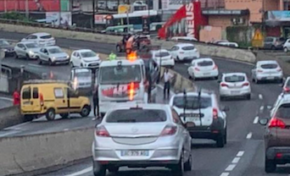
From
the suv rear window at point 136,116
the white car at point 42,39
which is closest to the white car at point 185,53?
the white car at point 42,39

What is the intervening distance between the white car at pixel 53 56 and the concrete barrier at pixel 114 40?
934 cm

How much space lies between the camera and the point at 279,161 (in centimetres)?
1880

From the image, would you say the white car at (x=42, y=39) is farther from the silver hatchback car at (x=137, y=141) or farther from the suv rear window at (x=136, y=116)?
the silver hatchback car at (x=137, y=141)

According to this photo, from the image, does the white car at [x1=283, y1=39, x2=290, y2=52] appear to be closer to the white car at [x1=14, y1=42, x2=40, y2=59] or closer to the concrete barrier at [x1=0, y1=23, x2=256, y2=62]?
the concrete barrier at [x1=0, y1=23, x2=256, y2=62]

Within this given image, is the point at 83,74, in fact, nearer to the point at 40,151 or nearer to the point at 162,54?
the point at 162,54

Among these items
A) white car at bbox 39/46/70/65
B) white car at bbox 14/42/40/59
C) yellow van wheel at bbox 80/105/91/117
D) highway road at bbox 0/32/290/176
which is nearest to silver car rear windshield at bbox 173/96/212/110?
highway road at bbox 0/32/290/176

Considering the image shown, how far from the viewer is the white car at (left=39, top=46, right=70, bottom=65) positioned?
247 feet

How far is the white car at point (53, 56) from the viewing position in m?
75.4

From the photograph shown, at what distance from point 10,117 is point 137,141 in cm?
3140

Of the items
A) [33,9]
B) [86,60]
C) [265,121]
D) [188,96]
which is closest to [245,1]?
[86,60]

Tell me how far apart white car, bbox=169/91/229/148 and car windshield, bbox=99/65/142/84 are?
10929 mm

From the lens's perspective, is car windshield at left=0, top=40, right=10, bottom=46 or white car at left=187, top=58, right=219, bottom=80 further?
car windshield at left=0, top=40, right=10, bottom=46

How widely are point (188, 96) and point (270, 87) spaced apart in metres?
31.8

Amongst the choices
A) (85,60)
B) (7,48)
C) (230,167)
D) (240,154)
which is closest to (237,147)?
(240,154)
